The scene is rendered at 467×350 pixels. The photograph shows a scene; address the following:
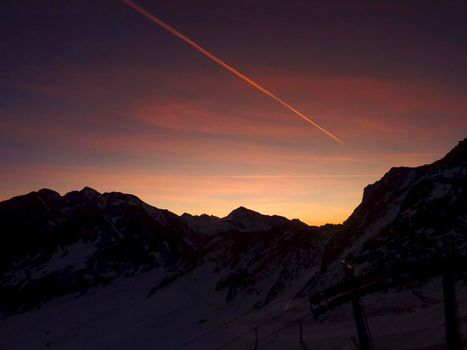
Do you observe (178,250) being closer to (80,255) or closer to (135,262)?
(135,262)

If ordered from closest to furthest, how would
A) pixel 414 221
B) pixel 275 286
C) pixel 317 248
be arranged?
pixel 414 221, pixel 275 286, pixel 317 248

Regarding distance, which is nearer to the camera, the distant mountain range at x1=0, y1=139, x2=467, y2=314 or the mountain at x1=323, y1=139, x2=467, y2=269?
the mountain at x1=323, y1=139, x2=467, y2=269

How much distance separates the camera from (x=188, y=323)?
2456 inches

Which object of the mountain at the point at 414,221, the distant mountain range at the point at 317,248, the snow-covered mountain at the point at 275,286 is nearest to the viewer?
the snow-covered mountain at the point at 275,286

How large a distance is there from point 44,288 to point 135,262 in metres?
36.5

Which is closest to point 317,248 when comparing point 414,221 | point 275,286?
point 275,286

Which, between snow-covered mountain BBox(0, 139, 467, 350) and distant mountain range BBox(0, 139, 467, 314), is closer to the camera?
snow-covered mountain BBox(0, 139, 467, 350)

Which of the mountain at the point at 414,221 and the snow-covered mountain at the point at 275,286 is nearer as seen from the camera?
the snow-covered mountain at the point at 275,286

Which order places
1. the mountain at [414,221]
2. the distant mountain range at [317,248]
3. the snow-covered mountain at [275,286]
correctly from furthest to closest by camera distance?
the distant mountain range at [317,248] → the mountain at [414,221] → the snow-covered mountain at [275,286]

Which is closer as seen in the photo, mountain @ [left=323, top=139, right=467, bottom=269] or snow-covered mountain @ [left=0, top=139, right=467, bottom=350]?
snow-covered mountain @ [left=0, top=139, right=467, bottom=350]

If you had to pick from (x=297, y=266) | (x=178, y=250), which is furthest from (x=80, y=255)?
(x=297, y=266)

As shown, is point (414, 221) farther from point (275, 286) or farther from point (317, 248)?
point (317, 248)

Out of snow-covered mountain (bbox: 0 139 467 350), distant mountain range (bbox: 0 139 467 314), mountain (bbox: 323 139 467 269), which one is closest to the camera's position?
snow-covered mountain (bbox: 0 139 467 350)

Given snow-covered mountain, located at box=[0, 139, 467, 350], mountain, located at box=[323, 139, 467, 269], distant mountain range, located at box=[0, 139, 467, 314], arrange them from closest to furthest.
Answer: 1. snow-covered mountain, located at box=[0, 139, 467, 350]
2. mountain, located at box=[323, 139, 467, 269]
3. distant mountain range, located at box=[0, 139, 467, 314]
